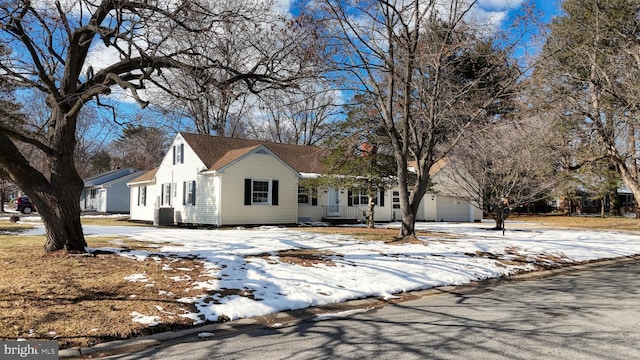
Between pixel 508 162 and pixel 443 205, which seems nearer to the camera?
pixel 508 162

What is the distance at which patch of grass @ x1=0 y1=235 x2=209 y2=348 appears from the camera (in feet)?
16.1

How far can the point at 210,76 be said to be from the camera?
893 cm

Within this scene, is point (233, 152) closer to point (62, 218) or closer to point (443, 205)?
point (62, 218)

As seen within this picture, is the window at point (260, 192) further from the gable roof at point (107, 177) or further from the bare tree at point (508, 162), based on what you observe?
the gable roof at point (107, 177)

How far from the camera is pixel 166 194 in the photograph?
78.3ft

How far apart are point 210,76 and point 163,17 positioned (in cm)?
171

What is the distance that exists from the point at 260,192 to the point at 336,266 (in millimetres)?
12529

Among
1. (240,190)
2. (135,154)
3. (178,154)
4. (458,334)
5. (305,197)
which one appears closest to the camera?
(458,334)

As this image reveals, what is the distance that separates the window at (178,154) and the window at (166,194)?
4.96ft

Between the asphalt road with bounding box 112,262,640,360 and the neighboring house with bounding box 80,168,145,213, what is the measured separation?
38129 mm

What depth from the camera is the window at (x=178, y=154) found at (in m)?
22.9

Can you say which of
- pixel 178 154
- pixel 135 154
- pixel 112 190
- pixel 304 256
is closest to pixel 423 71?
pixel 304 256

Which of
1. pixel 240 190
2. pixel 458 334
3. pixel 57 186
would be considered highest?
pixel 240 190

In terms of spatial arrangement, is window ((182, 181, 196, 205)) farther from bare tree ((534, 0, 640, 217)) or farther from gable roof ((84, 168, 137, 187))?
gable roof ((84, 168, 137, 187))
